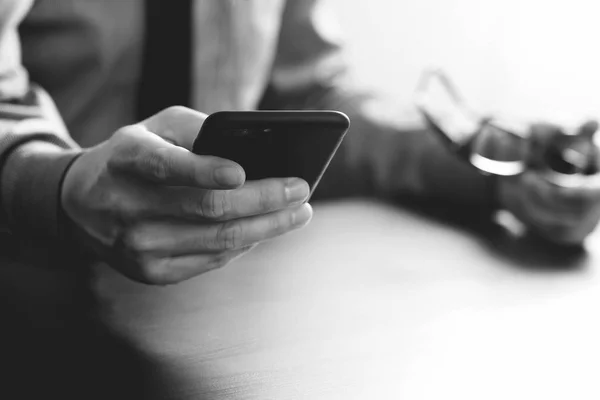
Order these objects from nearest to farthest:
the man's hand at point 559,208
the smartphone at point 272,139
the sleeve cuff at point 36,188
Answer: the smartphone at point 272,139 < the sleeve cuff at point 36,188 < the man's hand at point 559,208

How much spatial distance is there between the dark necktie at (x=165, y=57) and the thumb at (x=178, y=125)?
14.8 inches

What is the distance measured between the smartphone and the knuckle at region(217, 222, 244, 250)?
0.13 feet

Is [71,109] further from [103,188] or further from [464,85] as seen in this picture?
[464,85]

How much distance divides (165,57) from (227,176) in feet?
1.65

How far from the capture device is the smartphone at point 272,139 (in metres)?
0.34

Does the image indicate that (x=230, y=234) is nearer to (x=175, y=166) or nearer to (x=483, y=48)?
(x=175, y=166)

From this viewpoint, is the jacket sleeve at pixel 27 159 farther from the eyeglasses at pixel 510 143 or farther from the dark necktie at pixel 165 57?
the eyeglasses at pixel 510 143

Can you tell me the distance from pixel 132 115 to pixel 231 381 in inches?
22.4

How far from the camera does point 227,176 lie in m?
0.35

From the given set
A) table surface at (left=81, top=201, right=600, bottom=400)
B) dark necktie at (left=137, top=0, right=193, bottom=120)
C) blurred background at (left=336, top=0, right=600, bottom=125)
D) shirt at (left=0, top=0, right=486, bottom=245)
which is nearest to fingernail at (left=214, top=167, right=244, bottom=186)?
table surface at (left=81, top=201, right=600, bottom=400)

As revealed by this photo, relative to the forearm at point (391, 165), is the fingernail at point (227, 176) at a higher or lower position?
higher

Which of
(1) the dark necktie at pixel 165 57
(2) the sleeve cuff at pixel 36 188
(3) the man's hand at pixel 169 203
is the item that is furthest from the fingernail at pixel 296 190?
(1) the dark necktie at pixel 165 57

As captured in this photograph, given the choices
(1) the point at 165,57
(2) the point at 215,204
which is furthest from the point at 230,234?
(1) the point at 165,57

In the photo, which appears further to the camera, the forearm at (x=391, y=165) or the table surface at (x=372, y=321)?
the forearm at (x=391, y=165)
